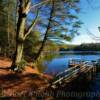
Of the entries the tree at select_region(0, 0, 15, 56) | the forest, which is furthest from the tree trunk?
the tree at select_region(0, 0, 15, 56)

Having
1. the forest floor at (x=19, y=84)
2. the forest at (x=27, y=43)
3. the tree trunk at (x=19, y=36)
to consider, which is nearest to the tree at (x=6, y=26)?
the forest at (x=27, y=43)

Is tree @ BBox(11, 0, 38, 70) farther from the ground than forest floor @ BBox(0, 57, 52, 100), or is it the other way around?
tree @ BBox(11, 0, 38, 70)

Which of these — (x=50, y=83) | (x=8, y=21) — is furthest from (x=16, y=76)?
(x=8, y=21)

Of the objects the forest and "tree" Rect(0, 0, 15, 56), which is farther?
"tree" Rect(0, 0, 15, 56)

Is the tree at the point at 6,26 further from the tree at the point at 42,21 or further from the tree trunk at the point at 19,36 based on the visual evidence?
the tree trunk at the point at 19,36

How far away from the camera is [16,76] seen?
54.6 feet

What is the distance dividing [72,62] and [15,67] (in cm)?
2246

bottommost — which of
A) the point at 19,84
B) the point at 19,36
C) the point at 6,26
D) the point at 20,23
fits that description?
the point at 19,84

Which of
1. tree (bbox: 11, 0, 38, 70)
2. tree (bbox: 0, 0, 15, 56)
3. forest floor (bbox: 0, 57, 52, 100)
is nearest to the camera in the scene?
forest floor (bbox: 0, 57, 52, 100)

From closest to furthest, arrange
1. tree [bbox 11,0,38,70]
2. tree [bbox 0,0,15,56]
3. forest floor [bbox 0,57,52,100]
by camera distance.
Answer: forest floor [bbox 0,57,52,100] < tree [bbox 11,0,38,70] < tree [bbox 0,0,15,56]

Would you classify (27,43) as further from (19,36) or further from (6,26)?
(19,36)

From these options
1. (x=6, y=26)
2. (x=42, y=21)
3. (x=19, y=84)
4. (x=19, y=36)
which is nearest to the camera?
(x=19, y=84)

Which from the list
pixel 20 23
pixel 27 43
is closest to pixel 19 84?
pixel 20 23

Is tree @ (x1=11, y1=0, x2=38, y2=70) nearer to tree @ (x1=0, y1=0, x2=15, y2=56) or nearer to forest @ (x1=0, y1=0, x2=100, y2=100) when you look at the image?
forest @ (x1=0, y1=0, x2=100, y2=100)
